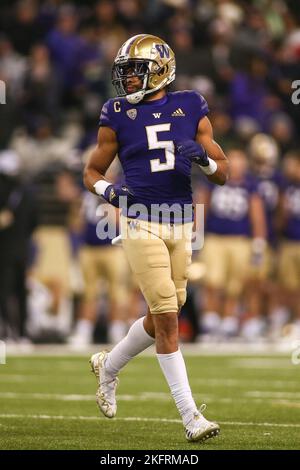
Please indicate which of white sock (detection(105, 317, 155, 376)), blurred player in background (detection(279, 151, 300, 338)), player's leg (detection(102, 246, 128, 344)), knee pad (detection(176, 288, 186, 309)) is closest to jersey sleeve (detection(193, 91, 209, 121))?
knee pad (detection(176, 288, 186, 309))

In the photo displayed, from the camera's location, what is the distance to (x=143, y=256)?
19.8ft

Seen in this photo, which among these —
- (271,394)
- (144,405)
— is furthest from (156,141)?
(271,394)

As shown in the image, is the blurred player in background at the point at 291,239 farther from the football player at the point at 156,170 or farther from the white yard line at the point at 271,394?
the football player at the point at 156,170

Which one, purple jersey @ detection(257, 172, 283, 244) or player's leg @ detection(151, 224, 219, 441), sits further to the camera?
purple jersey @ detection(257, 172, 283, 244)

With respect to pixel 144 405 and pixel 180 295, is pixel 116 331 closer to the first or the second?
pixel 144 405

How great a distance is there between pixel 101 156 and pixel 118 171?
708 cm

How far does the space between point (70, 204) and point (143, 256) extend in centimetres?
797

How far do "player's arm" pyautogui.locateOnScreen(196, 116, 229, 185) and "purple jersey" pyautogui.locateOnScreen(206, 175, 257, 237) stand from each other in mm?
6715

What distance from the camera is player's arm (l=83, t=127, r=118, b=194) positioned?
6.22 metres

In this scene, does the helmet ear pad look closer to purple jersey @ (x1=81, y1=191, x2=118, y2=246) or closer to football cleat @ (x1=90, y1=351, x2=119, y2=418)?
football cleat @ (x1=90, y1=351, x2=119, y2=418)

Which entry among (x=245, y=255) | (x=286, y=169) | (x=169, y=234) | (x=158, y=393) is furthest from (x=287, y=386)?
(x=286, y=169)

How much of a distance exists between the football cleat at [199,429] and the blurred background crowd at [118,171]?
5.53m

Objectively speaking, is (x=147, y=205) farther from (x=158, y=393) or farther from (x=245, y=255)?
(x=245, y=255)

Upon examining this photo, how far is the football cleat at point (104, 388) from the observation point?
6.41 metres
